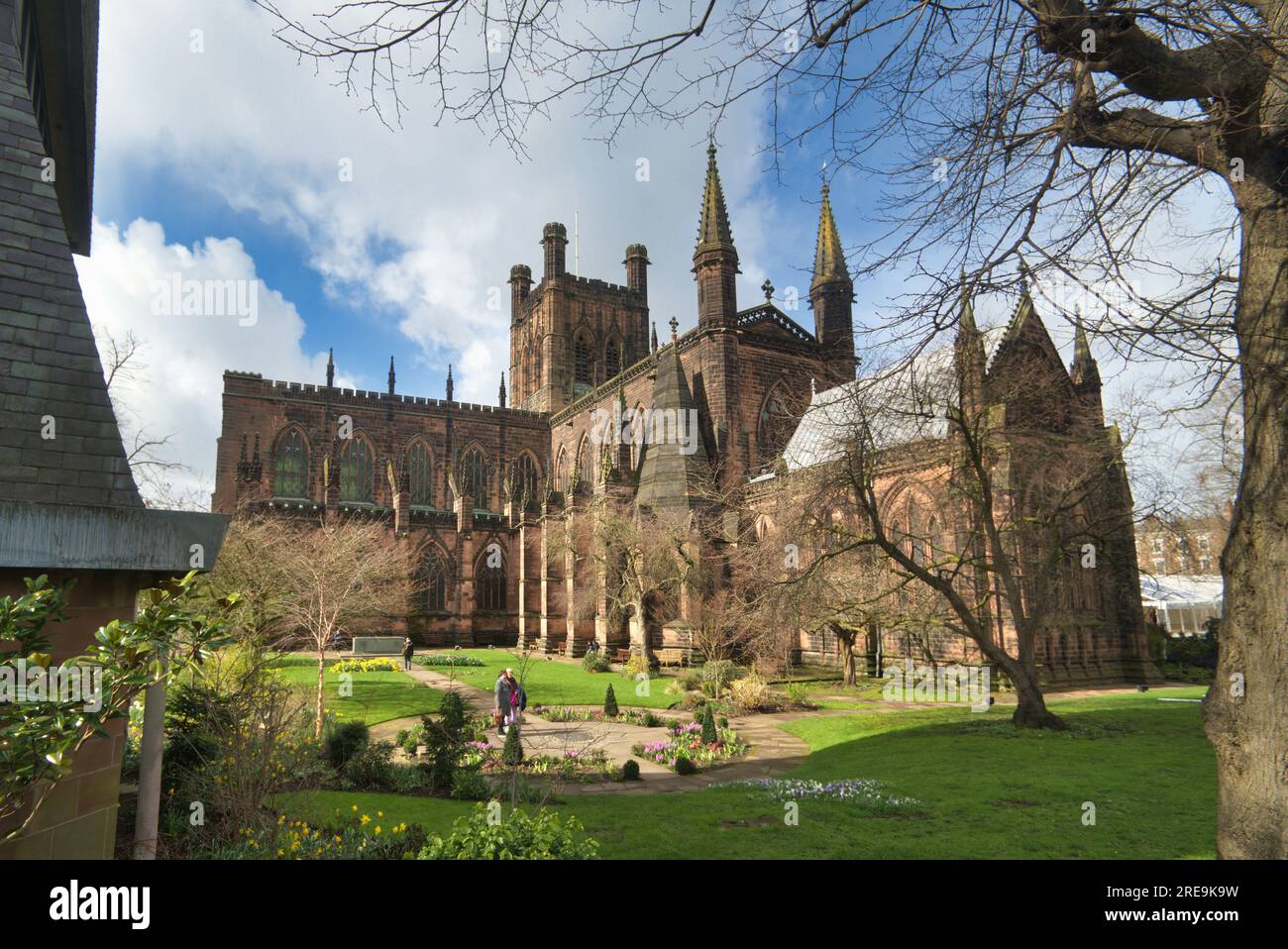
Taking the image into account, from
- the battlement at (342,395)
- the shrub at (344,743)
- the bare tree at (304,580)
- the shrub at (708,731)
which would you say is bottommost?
the shrub at (708,731)

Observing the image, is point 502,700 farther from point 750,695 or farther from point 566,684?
point 566,684

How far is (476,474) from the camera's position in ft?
163

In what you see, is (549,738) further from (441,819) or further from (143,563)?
(143,563)

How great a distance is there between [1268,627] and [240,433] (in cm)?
4803

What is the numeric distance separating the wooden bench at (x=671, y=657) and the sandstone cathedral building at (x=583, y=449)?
38cm

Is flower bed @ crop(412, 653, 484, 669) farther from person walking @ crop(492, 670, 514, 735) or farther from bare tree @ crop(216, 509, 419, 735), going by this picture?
person walking @ crop(492, 670, 514, 735)

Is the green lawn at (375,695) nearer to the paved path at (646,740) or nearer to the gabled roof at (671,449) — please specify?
the paved path at (646,740)

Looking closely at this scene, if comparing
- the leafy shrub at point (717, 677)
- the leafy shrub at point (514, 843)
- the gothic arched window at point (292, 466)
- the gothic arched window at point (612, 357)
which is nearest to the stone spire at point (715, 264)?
the leafy shrub at point (717, 677)

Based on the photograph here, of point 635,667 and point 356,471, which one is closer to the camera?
point 635,667

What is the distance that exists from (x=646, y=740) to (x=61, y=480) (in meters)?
12.4

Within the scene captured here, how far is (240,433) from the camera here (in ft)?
140

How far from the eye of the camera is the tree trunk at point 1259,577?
14.0ft

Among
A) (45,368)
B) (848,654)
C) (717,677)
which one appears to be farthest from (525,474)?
Result: (45,368)
